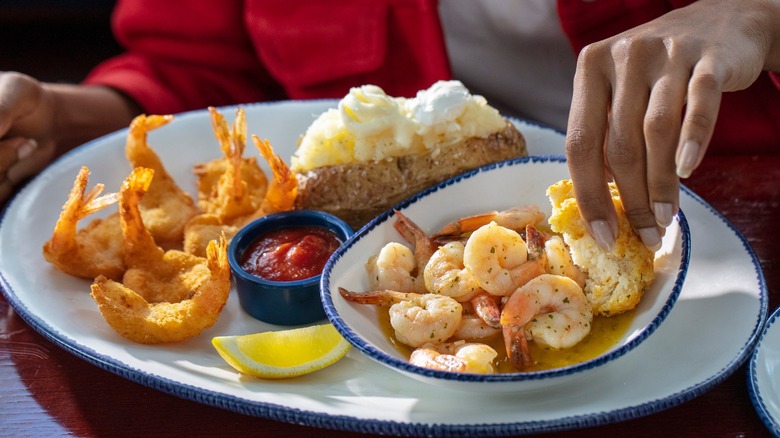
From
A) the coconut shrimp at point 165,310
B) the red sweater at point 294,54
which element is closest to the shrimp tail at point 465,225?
the coconut shrimp at point 165,310

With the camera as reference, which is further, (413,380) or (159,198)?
(159,198)

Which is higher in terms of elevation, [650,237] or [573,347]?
[650,237]

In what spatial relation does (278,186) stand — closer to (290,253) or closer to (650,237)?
(290,253)

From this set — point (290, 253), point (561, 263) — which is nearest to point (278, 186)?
point (290, 253)

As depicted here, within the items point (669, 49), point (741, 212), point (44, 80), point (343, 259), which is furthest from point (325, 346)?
point (44, 80)

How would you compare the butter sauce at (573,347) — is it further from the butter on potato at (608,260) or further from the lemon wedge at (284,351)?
the lemon wedge at (284,351)

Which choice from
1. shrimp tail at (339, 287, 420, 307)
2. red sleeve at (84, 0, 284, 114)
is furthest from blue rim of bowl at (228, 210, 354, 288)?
red sleeve at (84, 0, 284, 114)

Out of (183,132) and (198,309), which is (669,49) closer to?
(198,309)

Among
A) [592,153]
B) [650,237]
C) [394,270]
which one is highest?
[592,153]
